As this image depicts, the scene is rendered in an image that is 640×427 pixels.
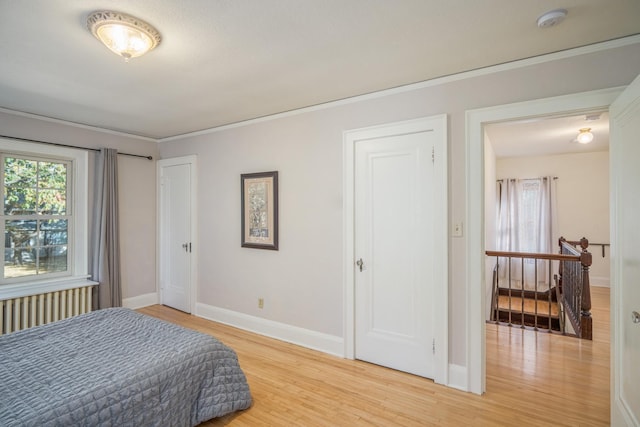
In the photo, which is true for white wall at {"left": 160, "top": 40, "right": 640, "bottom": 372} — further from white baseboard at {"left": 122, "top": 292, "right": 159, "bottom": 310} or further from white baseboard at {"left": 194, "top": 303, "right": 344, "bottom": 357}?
white baseboard at {"left": 122, "top": 292, "right": 159, "bottom": 310}

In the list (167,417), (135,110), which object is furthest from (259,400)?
(135,110)

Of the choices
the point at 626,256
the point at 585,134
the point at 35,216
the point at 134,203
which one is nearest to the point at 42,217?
the point at 35,216

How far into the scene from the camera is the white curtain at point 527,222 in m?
6.26

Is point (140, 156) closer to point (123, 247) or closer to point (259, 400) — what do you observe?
point (123, 247)

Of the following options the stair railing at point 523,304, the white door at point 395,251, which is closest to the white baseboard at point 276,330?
the white door at point 395,251

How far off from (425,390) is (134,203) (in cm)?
427

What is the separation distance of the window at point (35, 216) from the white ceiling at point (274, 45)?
32.6 inches

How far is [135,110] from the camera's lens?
3.41 metres

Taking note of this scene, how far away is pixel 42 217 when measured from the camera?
3713mm

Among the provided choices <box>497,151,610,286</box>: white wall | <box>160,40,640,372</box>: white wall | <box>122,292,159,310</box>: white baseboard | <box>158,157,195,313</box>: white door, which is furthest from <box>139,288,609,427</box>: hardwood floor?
<box>497,151,610,286</box>: white wall

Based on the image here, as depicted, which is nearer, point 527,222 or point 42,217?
point 42,217

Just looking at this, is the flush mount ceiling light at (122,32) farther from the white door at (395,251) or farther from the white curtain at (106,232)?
the white curtain at (106,232)

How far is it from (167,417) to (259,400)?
2.51 feet

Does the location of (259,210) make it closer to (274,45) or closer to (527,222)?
(274,45)
